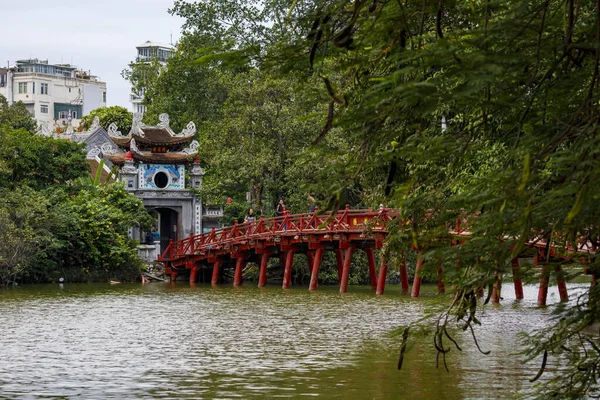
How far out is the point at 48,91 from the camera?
310 feet

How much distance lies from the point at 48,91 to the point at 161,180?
179ft

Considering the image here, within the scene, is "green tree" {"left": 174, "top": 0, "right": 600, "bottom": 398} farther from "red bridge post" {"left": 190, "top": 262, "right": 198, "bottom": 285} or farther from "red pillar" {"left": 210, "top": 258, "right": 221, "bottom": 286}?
"red bridge post" {"left": 190, "top": 262, "right": 198, "bottom": 285}

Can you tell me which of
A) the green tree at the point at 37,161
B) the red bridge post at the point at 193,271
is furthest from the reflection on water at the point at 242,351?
the green tree at the point at 37,161

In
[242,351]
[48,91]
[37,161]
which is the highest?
[48,91]

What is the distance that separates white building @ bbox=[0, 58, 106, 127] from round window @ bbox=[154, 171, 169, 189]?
4871cm

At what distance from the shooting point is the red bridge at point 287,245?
2980cm

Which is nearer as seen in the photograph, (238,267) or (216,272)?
(238,267)

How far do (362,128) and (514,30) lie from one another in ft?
3.76

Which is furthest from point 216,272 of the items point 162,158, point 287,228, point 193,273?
point 162,158

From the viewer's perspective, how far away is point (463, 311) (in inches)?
318

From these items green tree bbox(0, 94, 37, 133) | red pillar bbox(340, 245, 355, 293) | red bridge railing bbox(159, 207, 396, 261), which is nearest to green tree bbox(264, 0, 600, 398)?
red bridge railing bbox(159, 207, 396, 261)

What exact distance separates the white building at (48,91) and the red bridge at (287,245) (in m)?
55.1

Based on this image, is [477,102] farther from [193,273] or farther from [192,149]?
[192,149]

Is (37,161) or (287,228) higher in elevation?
(37,161)
